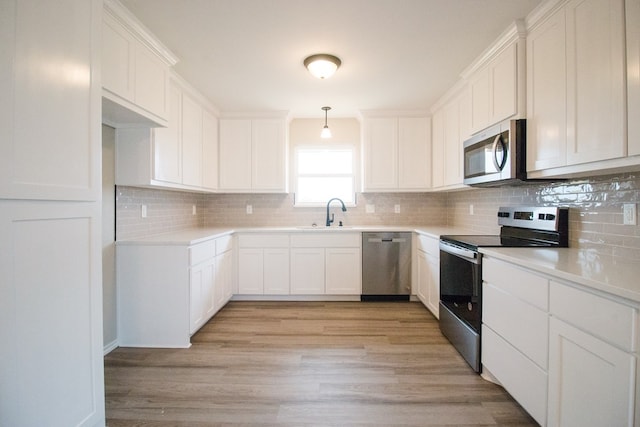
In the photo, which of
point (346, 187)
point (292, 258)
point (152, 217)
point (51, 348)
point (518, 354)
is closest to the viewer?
point (51, 348)

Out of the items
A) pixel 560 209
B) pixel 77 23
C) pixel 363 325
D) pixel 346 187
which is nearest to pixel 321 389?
pixel 363 325

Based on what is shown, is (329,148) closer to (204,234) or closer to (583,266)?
(204,234)

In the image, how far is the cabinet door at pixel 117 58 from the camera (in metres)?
1.75

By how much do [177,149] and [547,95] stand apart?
9.65 feet

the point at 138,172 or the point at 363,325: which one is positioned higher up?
the point at 138,172

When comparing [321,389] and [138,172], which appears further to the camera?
[138,172]

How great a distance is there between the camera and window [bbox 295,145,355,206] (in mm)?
4324

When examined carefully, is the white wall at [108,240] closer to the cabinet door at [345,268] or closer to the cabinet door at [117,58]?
the cabinet door at [117,58]

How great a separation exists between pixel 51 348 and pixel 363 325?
7.79 feet

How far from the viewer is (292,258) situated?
365 cm

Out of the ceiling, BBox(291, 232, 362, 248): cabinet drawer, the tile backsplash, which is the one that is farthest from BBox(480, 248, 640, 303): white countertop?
BBox(291, 232, 362, 248): cabinet drawer

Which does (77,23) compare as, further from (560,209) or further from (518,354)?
(560,209)

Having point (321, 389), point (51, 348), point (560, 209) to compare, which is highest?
point (560, 209)

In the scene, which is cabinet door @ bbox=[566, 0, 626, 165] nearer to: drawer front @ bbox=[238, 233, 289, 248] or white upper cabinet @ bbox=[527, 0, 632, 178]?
white upper cabinet @ bbox=[527, 0, 632, 178]
